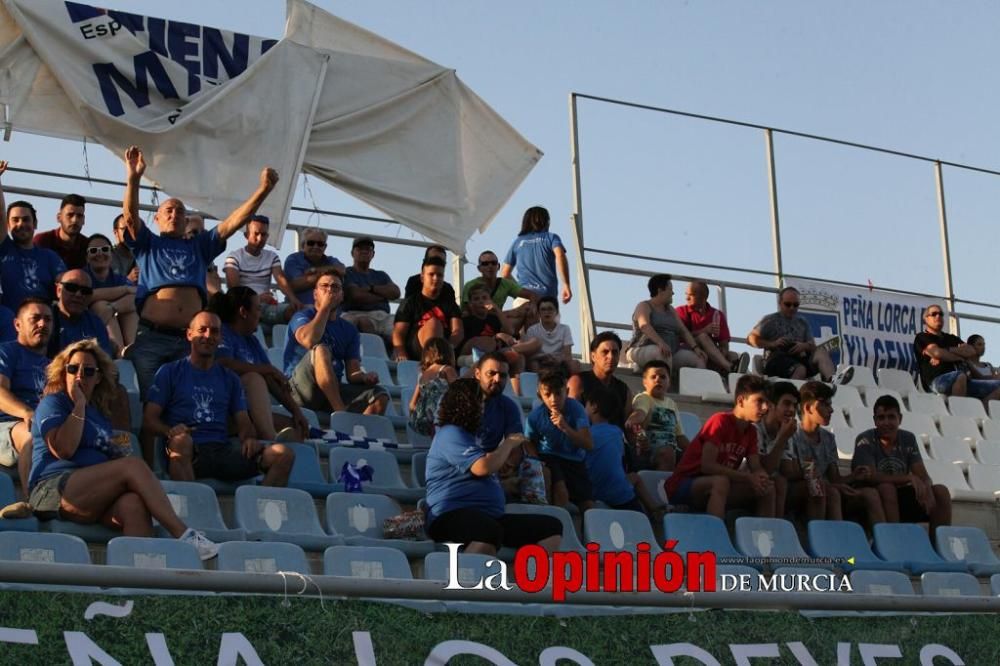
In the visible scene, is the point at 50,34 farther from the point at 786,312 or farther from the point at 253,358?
the point at 786,312

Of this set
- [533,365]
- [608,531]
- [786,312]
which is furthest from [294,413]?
[786,312]

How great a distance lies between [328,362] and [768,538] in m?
2.50

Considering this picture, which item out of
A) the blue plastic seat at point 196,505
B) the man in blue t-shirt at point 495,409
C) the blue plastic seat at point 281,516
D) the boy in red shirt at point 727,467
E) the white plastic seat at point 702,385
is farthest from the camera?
the white plastic seat at point 702,385

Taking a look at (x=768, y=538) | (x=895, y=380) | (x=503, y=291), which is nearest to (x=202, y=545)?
(x=768, y=538)

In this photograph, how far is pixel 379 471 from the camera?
303 inches

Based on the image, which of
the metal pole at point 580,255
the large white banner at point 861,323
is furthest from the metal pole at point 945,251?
the metal pole at point 580,255

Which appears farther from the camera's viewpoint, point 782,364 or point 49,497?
point 782,364

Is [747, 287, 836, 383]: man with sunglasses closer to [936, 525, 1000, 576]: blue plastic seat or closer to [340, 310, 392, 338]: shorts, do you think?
[936, 525, 1000, 576]: blue plastic seat

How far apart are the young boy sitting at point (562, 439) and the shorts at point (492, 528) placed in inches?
32.1

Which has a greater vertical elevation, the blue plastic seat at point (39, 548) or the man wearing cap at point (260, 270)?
the man wearing cap at point (260, 270)

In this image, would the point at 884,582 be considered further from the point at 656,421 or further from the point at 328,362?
the point at 328,362

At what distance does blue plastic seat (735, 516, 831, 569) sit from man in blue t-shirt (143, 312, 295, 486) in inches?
93.4

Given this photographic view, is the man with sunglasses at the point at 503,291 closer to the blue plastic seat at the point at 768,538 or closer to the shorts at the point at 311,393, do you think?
the shorts at the point at 311,393

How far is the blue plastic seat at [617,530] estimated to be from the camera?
7348 millimetres
